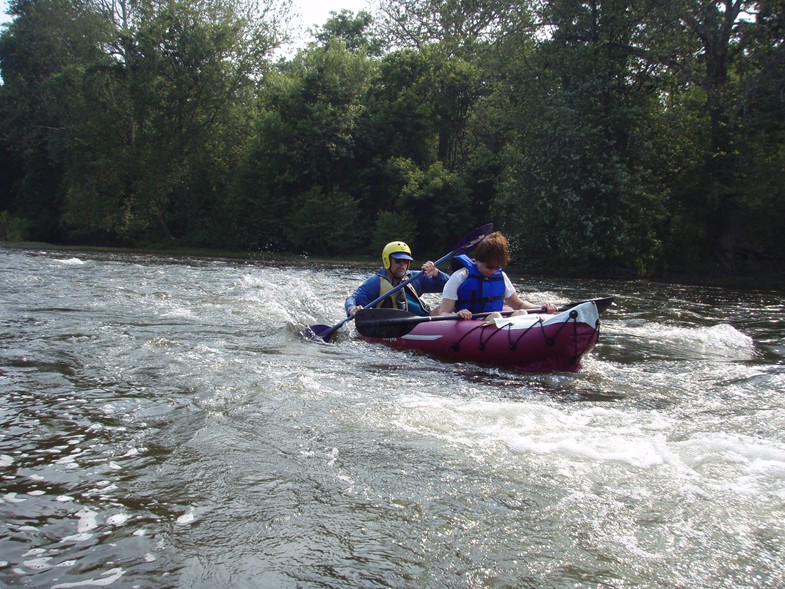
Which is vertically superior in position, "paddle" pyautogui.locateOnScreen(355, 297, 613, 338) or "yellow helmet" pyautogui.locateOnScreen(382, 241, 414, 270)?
"yellow helmet" pyautogui.locateOnScreen(382, 241, 414, 270)

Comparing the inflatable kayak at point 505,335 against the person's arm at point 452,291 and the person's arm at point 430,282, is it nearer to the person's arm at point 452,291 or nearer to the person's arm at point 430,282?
the person's arm at point 452,291

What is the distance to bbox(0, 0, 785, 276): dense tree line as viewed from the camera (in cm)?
1638

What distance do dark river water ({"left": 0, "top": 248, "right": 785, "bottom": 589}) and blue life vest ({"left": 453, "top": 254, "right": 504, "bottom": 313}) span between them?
693 mm

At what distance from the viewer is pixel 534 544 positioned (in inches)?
115

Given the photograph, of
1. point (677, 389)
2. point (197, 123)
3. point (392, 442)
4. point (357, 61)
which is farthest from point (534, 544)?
point (197, 123)

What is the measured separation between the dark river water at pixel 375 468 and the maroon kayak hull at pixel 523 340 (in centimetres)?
17

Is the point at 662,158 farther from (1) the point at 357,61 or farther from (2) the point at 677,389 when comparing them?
(2) the point at 677,389

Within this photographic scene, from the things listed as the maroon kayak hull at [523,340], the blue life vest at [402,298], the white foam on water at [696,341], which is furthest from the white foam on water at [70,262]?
the white foam on water at [696,341]

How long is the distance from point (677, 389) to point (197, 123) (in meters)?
25.1

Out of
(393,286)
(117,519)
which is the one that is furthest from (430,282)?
(117,519)

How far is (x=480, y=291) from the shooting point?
6.89 m

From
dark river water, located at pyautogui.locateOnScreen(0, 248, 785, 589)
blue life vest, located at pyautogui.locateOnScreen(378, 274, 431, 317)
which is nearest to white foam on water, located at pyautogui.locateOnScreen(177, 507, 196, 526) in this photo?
dark river water, located at pyautogui.locateOnScreen(0, 248, 785, 589)

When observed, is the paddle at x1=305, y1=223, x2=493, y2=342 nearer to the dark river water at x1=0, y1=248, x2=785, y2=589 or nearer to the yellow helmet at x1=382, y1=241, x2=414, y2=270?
the yellow helmet at x1=382, y1=241, x2=414, y2=270

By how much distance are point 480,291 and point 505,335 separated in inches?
28.4
